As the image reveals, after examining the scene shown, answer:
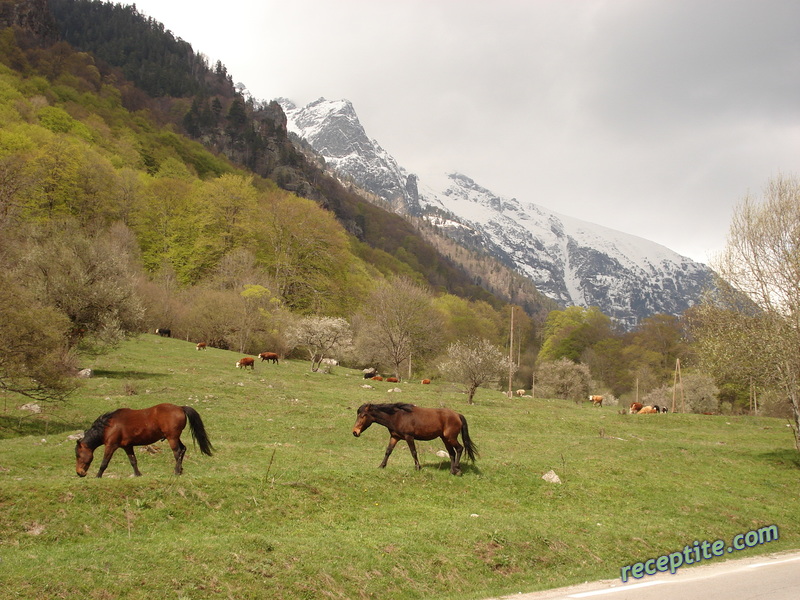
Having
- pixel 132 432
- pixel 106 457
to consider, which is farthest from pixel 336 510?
pixel 106 457

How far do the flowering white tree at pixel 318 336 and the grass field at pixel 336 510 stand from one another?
2715cm

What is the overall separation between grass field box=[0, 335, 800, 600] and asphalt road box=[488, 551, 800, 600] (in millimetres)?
1012

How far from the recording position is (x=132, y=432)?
15.5 meters

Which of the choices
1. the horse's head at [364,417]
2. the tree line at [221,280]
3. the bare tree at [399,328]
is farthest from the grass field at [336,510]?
the bare tree at [399,328]

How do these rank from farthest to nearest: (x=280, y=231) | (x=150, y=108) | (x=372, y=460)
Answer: (x=150, y=108) → (x=280, y=231) → (x=372, y=460)

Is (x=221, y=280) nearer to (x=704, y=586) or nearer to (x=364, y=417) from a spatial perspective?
(x=364, y=417)

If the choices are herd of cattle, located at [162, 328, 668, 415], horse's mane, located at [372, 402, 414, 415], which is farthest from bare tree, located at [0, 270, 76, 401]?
herd of cattle, located at [162, 328, 668, 415]

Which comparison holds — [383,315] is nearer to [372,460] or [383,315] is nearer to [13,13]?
[372,460]

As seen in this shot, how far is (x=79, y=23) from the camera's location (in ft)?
643

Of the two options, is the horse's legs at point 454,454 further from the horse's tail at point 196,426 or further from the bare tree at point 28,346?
the bare tree at point 28,346

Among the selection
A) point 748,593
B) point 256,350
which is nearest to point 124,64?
point 256,350

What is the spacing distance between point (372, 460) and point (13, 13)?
20332 cm

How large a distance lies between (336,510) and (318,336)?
4463 centimetres

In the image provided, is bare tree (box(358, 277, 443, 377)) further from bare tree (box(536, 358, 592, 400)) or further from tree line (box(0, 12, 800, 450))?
bare tree (box(536, 358, 592, 400))
